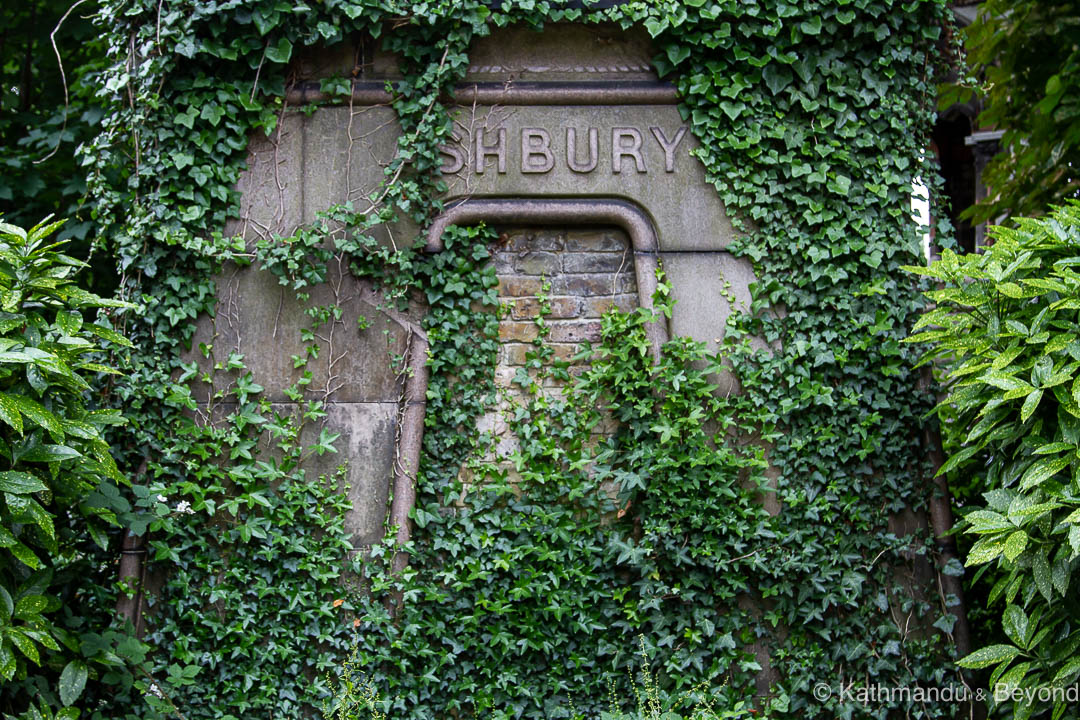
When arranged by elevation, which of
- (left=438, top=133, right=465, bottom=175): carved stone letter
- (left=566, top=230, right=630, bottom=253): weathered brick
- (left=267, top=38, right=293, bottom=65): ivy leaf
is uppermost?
(left=267, top=38, right=293, bottom=65): ivy leaf

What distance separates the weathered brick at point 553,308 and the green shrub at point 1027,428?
1.67 metres

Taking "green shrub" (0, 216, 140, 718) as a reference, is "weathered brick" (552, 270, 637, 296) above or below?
above

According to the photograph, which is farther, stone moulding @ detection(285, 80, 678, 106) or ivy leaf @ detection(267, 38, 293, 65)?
stone moulding @ detection(285, 80, 678, 106)

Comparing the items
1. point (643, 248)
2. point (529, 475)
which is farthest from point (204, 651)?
point (643, 248)

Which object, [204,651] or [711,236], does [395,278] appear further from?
[204,651]

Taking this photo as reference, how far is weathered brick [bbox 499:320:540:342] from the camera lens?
4574mm

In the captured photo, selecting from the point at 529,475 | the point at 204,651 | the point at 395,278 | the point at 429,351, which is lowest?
the point at 204,651

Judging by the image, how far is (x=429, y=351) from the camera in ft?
14.6

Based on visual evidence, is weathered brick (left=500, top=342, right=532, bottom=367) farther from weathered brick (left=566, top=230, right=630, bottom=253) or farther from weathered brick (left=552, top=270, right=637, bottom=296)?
weathered brick (left=566, top=230, right=630, bottom=253)

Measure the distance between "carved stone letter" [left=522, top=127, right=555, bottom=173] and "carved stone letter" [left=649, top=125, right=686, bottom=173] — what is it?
21.3 inches

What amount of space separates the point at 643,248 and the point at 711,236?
0.35 metres

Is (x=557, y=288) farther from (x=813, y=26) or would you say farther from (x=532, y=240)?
(x=813, y=26)

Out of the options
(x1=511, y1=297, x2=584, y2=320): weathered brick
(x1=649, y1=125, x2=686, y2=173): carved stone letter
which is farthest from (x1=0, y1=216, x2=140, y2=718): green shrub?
(x1=649, y1=125, x2=686, y2=173): carved stone letter

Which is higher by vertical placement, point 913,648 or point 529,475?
point 529,475
